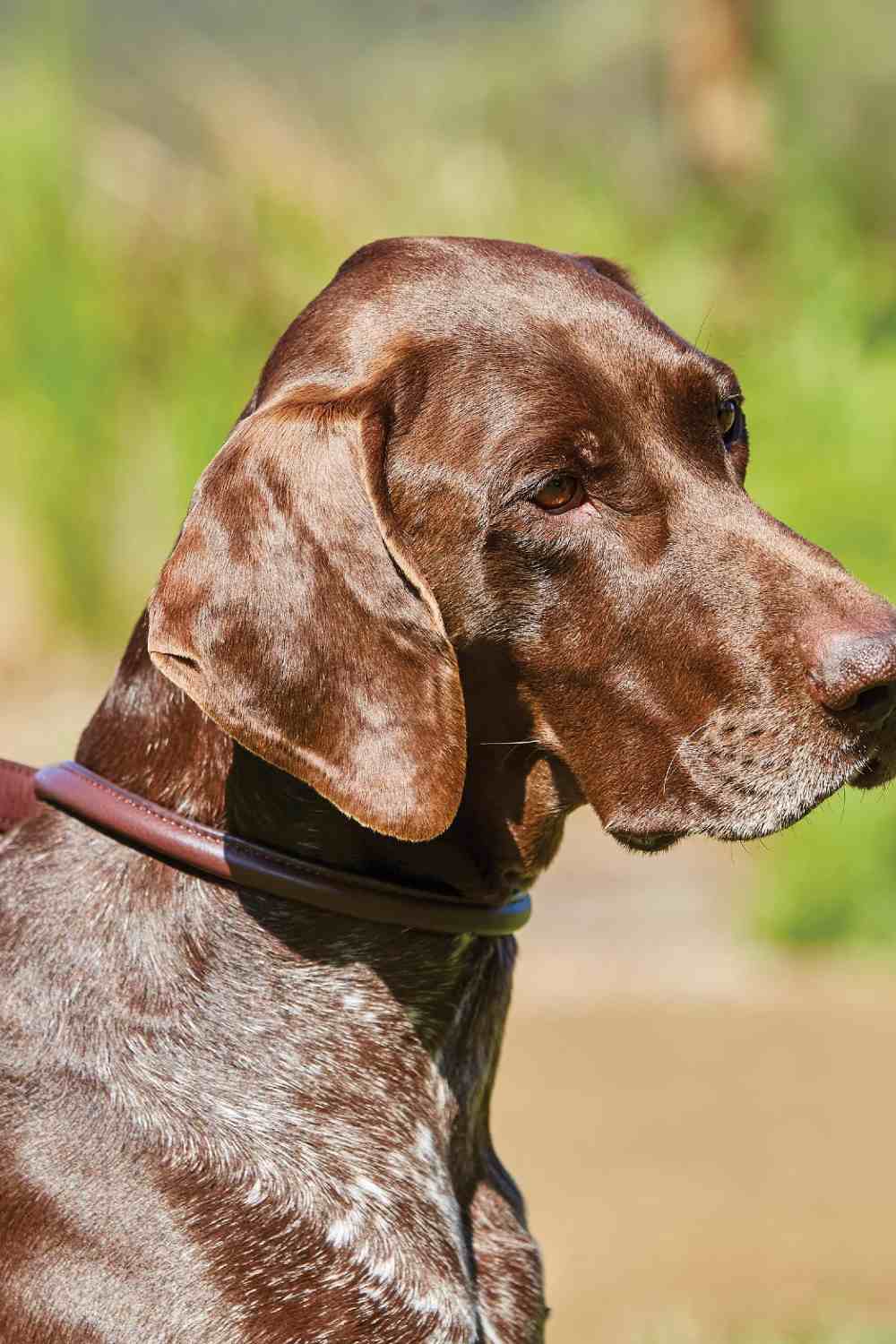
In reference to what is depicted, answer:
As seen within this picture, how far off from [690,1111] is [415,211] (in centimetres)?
748

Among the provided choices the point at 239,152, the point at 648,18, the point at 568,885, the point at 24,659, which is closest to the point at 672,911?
the point at 568,885

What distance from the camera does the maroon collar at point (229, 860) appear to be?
3.42m

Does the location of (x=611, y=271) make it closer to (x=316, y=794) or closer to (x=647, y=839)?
(x=647, y=839)

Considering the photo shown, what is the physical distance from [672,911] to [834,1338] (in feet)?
15.8

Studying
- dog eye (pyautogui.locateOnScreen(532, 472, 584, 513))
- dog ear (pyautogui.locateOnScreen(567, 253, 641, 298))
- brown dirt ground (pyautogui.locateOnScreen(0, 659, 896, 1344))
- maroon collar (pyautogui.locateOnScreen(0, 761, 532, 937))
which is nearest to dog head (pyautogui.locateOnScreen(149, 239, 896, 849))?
dog eye (pyautogui.locateOnScreen(532, 472, 584, 513))

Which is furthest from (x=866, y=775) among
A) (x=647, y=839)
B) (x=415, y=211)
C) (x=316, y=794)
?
(x=415, y=211)

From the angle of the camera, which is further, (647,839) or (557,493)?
(647,839)

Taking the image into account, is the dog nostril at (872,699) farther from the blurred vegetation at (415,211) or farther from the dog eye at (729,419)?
the blurred vegetation at (415,211)

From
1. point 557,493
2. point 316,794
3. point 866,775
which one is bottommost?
point 316,794

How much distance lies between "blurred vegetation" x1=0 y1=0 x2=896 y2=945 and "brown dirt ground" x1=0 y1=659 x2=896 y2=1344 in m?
0.71

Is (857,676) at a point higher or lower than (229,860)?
higher

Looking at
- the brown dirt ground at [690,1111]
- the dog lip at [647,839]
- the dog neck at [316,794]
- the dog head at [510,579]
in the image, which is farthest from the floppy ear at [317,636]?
the brown dirt ground at [690,1111]

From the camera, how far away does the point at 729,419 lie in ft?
12.4

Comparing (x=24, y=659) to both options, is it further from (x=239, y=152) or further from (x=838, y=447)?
(x=838, y=447)
